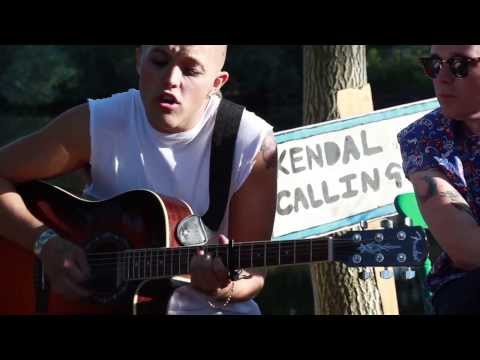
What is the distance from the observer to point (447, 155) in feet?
10.6

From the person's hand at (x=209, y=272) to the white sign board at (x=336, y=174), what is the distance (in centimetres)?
113

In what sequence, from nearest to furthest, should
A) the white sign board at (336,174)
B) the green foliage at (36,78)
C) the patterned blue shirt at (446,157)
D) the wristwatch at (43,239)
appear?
the patterned blue shirt at (446,157), the wristwatch at (43,239), the white sign board at (336,174), the green foliage at (36,78)

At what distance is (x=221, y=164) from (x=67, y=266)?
0.68 metres

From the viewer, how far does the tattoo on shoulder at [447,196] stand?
121 inches

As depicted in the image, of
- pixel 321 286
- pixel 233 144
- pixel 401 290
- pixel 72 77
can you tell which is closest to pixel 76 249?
pixel 233 144

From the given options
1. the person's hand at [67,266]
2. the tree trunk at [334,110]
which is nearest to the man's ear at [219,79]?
the person's hand at [67,266]

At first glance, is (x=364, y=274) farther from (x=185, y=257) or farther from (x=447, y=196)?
(x=185, y=257)

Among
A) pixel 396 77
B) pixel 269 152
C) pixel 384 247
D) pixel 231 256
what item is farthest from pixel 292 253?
pixel 396 77

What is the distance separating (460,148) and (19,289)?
175 cm

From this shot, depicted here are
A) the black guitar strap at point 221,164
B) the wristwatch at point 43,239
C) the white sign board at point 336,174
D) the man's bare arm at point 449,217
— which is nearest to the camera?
the man's bare arm at point 449,217

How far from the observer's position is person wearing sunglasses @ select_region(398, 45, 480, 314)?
3109 mm

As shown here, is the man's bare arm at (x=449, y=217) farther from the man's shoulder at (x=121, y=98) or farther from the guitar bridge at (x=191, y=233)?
the man's shoulder at (x=121, y=98)
